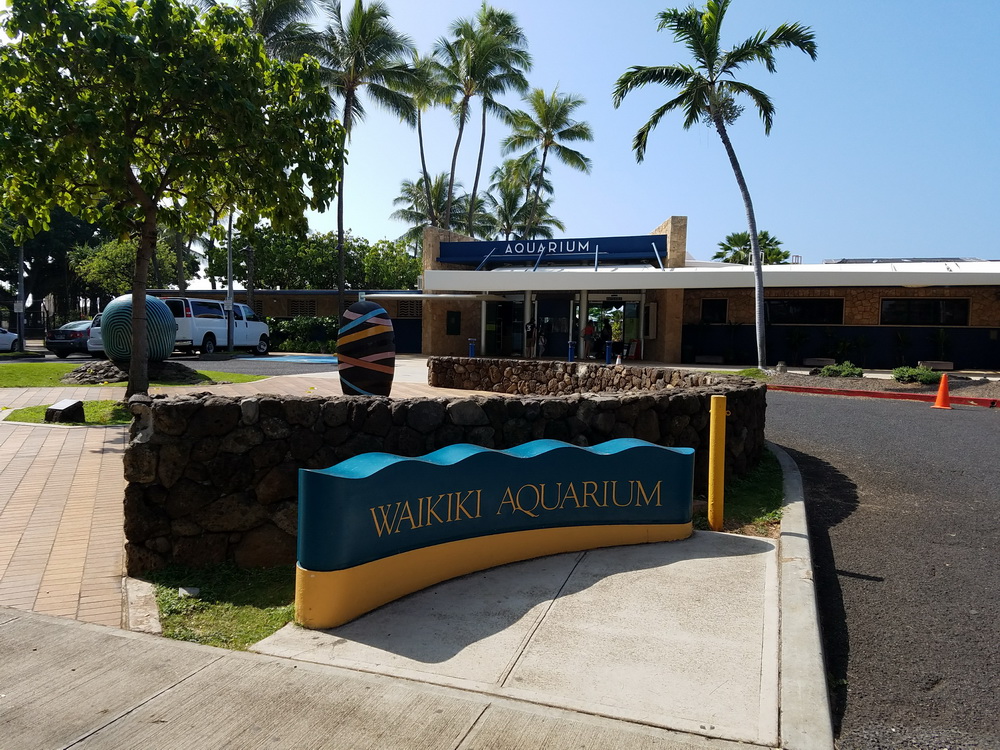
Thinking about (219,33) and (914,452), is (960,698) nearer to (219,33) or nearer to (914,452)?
(914,452)

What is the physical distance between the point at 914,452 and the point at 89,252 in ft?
176

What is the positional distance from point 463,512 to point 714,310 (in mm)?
23828

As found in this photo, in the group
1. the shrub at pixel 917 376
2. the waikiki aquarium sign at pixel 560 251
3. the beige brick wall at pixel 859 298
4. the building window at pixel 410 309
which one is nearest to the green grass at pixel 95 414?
the shrub at pixel 917 376

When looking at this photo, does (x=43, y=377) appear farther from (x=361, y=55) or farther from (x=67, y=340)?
(x=361, y=55)

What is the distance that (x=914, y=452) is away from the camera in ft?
30.8

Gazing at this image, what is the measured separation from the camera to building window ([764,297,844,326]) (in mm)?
25125

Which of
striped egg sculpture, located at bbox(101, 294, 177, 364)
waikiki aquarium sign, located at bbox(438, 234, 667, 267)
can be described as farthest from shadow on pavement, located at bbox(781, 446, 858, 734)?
waikiki aquarium sign, located at bbox(438, 234, 667, 267)

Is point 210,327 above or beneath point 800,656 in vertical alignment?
above

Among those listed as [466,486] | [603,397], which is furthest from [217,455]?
[603,397]

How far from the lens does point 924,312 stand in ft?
79.4

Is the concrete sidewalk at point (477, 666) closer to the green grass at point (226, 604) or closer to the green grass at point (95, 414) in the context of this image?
the green grass at point (226, 604)

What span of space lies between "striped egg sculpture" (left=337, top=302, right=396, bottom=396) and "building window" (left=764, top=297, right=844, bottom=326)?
1955 cm

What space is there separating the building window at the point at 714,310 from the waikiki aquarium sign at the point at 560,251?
7.87 ft

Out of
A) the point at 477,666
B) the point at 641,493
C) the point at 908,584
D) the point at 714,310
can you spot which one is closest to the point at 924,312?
the point at 714,310
